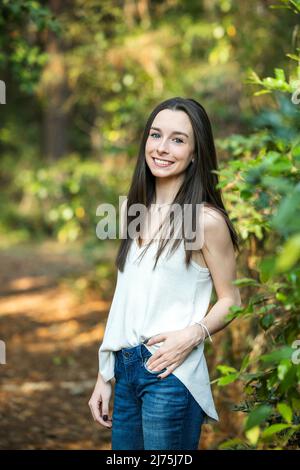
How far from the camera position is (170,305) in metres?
2.26

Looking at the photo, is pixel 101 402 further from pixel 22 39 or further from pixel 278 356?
pixel 22 39

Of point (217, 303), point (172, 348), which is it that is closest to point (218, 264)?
point (217, 303)

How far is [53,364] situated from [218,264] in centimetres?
430

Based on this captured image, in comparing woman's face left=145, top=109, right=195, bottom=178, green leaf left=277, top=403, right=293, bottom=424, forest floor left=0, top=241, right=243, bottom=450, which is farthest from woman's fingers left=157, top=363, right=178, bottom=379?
forest floor left=0, top=241, right=243, bottom=450

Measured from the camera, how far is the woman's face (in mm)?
2361

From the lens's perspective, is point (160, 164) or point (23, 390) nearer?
point (160, 164)

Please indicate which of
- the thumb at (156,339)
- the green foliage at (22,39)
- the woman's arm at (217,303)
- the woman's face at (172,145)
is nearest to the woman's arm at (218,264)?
the woman's arm at (217,303)

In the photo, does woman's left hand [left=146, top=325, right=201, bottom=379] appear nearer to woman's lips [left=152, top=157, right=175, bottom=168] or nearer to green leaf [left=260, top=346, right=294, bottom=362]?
woman's lips [left=152, top=157, right=175, bottom=168]

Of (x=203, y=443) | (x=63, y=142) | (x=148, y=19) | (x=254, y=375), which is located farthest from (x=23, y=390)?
(x=63, y=142)

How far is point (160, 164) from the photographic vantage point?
7.87 feet

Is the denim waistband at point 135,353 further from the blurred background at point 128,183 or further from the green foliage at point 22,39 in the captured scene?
the green foliage at point 22,39

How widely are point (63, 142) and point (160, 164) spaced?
48.4 feet

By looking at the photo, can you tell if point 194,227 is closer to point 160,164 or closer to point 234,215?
point 160,164
